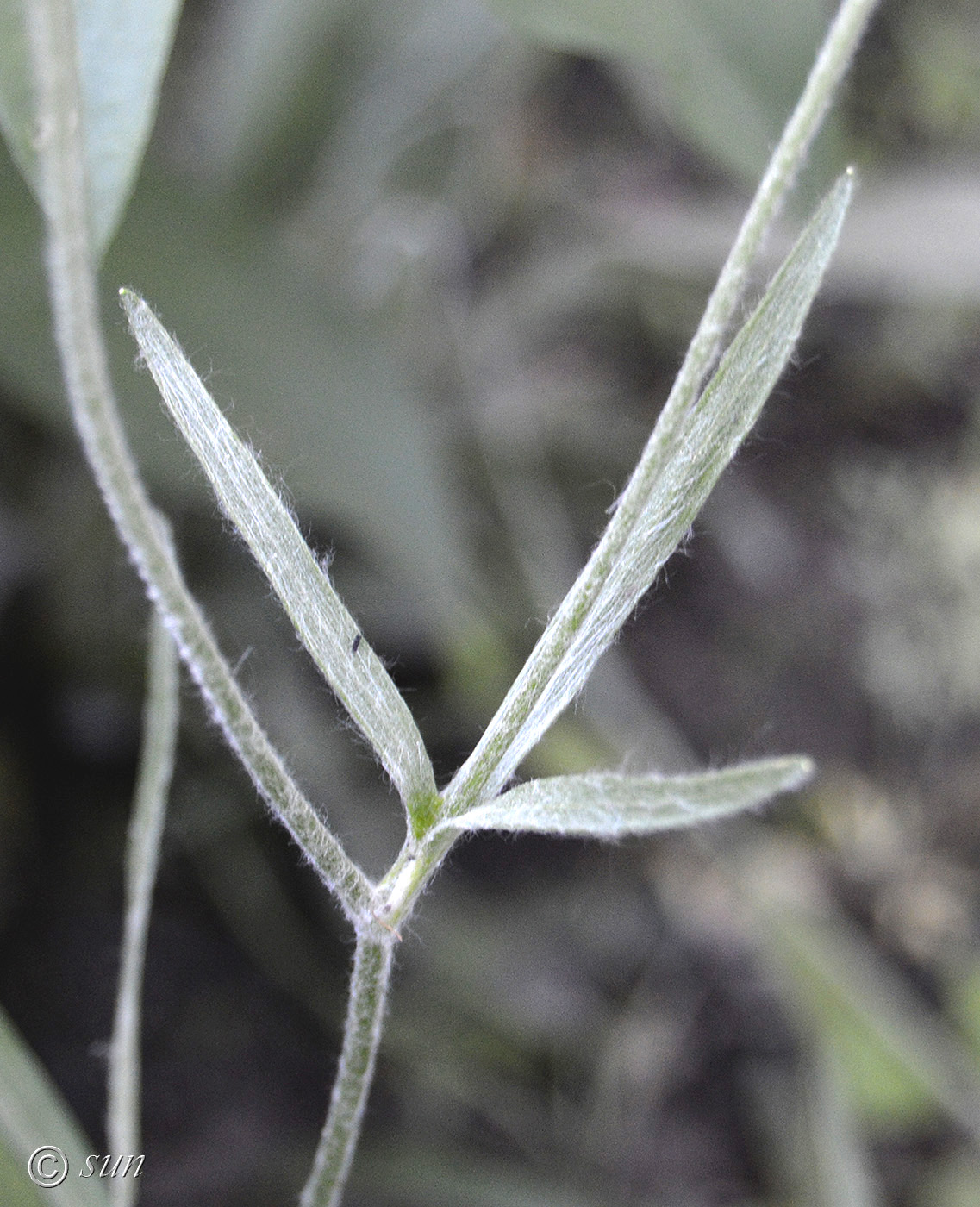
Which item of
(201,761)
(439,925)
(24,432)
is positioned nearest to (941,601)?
(439,925)

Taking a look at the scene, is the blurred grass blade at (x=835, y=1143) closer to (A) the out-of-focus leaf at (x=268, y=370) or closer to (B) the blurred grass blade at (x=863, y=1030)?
(B) the blurred grass blade at (x=863, y=1030)

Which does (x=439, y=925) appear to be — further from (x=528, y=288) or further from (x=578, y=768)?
(x=528, y=288)

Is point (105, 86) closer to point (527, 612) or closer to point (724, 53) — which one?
point (724, 53)

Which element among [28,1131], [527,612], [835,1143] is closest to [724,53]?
[527,612]

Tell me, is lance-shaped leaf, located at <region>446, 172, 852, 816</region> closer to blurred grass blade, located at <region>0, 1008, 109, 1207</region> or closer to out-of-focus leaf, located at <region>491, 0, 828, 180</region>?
blurred grass blade, located at <region>0, 1008, 109, 1207</region>

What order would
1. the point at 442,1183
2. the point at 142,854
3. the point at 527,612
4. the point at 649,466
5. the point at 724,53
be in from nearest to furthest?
the point at 649,466, the point at 142,854, the point at 724,53, the point at 442,1183, the point at 527,612

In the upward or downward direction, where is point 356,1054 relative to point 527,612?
upward
